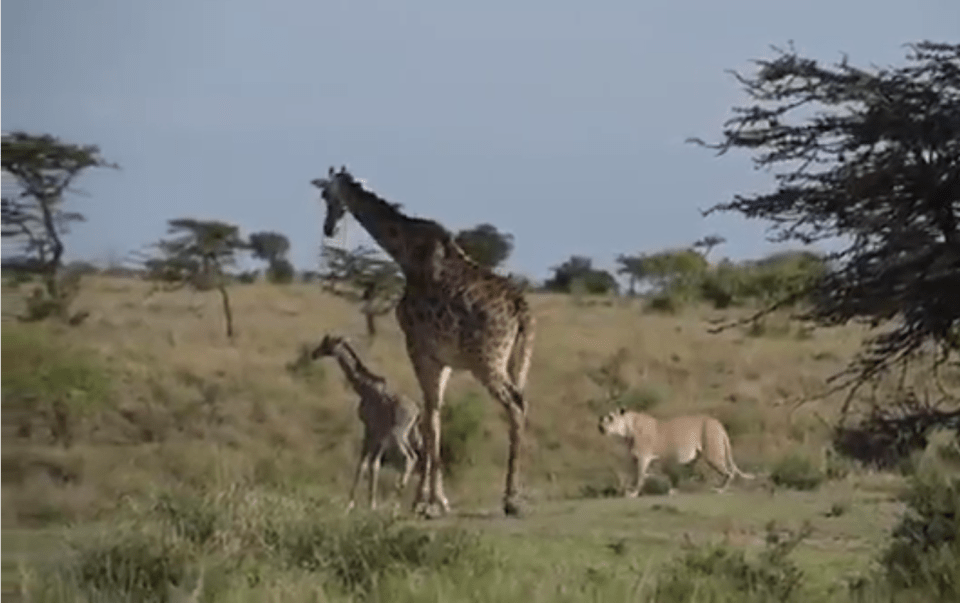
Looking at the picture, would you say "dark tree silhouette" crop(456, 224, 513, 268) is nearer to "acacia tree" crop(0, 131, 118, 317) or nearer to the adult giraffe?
the adult giraffe

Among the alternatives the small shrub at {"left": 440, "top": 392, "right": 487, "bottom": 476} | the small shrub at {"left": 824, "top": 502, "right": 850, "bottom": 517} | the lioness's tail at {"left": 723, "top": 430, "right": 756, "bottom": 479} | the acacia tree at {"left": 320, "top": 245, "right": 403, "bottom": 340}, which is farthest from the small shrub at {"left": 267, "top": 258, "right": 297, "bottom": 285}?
the small shrub at {"left": 824, "top": 502, "right": 850, "bottom": 517}

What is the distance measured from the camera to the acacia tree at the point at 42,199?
156 inches

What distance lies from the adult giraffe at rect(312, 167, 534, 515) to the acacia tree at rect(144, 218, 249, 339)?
28 cm

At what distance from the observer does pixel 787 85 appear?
4.54 metres

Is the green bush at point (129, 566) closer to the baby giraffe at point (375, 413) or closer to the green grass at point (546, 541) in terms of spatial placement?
the green grass at point (546, 541)

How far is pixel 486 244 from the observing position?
4527mm

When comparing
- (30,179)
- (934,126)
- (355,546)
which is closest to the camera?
(30,179)

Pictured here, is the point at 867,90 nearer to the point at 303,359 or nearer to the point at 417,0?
the point at 417,0

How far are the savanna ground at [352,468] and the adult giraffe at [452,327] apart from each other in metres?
0.04

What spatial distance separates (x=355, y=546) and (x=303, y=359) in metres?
0.54

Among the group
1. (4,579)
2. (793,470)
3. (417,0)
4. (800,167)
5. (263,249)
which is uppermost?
(417,0)

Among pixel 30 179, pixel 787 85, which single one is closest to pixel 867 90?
pixel 787 85

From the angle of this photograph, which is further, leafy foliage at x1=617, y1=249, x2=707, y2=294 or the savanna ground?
leafy foliage at x1=617, y1=249, x2=707, y2=294

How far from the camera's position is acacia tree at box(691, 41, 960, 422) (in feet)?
14.8
